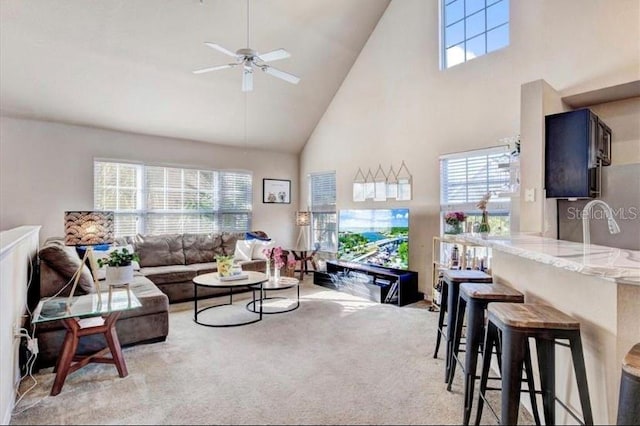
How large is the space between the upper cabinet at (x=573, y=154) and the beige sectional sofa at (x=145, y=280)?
3696mm

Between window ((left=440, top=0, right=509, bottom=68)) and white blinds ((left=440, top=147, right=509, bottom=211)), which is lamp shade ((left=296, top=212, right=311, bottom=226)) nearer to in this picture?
white blinds ((left=440, top=147, right=509, bottom=211))

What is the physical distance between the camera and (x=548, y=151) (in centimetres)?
285

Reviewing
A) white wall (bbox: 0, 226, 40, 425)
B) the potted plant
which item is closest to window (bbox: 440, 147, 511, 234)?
the potted plant

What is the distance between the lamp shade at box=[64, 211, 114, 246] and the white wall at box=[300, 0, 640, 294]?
380cm

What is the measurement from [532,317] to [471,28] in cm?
414

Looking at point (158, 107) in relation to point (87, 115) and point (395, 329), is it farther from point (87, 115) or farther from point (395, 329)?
point (395, 329)

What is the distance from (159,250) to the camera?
16.8ft

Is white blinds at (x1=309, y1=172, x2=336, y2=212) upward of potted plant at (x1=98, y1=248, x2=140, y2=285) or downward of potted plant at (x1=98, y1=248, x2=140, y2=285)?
upward

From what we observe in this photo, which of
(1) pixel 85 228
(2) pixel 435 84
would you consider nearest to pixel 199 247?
(1) pixel 85 228

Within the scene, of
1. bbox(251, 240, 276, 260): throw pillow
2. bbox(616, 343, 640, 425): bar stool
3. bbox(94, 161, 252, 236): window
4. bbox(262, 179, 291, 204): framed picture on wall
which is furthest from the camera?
bbox(262, 179, 291, 204): framed picture on wall

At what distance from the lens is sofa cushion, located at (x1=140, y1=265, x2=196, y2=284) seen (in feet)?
14.7

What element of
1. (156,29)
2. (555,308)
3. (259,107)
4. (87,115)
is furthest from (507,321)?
(87,115)

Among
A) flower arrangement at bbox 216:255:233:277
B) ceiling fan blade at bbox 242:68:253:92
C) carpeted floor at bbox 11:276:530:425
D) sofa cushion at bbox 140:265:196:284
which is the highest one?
ceiling fan blade at bbox 242:68:253:92

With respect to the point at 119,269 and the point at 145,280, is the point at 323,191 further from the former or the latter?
the point at 119,269
